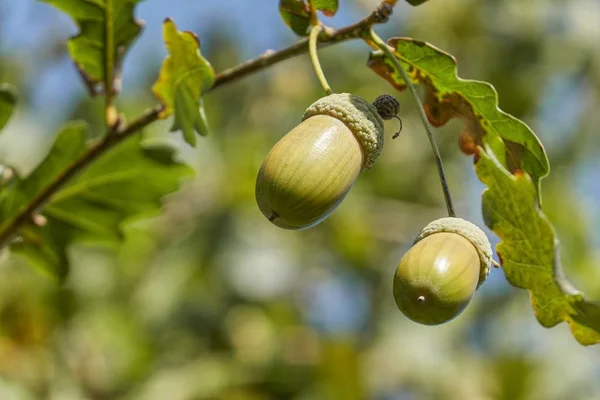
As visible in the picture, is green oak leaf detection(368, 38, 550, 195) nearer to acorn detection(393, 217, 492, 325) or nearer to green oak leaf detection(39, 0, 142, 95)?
acorn detection(393, 217, 492, 325)

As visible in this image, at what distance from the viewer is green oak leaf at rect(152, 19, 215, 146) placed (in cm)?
171

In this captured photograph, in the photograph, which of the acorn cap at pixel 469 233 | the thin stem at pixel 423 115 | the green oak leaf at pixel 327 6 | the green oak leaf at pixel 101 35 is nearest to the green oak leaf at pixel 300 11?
the green oak leaf at pixel 327 6

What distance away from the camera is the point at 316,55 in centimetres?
165

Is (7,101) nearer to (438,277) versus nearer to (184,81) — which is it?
(184,81)

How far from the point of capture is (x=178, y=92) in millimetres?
1786

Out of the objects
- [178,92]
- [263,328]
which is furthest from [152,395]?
[178,92]

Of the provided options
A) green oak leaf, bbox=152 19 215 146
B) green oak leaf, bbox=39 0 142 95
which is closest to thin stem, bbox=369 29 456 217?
green oak leaf, bbox=152 19 215 146

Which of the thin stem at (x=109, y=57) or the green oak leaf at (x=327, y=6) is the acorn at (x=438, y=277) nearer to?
the green oak leaf at (x=327, y=6)

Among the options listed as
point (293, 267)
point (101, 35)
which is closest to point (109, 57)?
point (101, 35)

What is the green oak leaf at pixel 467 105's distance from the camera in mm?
1640

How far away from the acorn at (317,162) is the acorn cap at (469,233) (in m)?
0.17

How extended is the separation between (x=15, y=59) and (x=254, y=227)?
1.60 metres

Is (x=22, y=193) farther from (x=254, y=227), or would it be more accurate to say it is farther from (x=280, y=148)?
(x=254, y=227)

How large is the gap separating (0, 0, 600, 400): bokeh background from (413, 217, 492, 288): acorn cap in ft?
8.70
